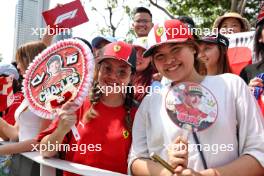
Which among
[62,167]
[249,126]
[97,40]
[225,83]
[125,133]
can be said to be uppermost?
[97,40]

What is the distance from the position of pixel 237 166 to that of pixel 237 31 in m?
2.22

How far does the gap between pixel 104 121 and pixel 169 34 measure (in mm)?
672

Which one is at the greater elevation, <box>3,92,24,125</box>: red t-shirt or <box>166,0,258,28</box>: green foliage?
<box>166,0,258,28</box>: green foliage

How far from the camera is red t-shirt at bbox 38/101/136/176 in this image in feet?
6.66

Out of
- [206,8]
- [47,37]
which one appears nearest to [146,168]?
[47,37]

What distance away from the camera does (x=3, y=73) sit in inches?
114

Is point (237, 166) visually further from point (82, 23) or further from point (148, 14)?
point (148, 14)

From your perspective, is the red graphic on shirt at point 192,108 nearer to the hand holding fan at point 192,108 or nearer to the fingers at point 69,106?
the hand holding fan at point 192,108

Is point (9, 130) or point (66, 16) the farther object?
point (66, 16)

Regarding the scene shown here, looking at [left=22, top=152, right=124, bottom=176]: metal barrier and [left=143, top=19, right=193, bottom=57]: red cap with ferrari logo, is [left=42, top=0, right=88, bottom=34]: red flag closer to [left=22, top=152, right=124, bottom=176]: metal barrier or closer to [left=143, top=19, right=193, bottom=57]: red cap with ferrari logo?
[left=22, top=152, right=124, bottom=176]: metal barrier

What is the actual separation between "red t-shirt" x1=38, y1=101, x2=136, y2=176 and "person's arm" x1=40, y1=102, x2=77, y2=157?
125 millimetres

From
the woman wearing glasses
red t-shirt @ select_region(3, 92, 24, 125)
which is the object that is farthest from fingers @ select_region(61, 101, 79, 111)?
red t-shirt @ select_region(3, 92, 24, 125)

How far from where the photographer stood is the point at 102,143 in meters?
2.05

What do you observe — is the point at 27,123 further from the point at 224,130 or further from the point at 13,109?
the point at 224,130
